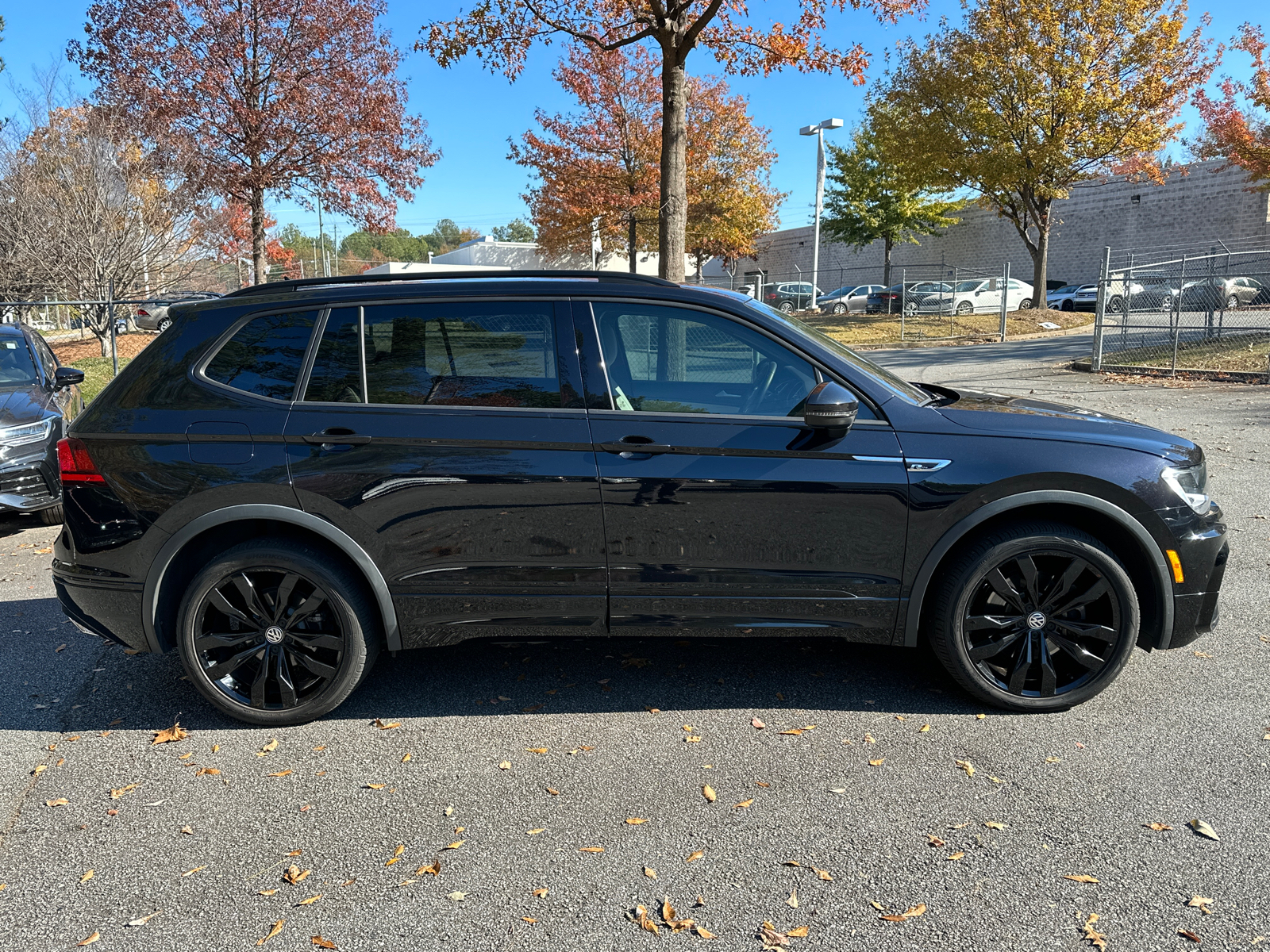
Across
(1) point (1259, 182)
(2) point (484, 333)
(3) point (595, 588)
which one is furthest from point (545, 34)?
(1) point (1259, 182)

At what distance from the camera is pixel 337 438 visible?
3.72 meters

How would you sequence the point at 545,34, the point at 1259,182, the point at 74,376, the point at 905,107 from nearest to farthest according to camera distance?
the point at 74,376 < the point at 545,34 < the point at 905,107 < the point at 1259,182

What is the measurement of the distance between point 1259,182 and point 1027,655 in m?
35.5

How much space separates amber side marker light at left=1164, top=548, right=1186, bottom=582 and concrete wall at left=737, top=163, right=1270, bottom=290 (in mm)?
26516

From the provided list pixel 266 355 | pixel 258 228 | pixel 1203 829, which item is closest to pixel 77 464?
pixel 266 355

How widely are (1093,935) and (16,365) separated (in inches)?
353

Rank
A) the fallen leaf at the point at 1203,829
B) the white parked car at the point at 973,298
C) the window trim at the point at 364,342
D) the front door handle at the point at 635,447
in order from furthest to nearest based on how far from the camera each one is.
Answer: the white parked car at the point at 973,298 → the window trim at the point at 364,342 → the front door handle at the point at 635,447 → the fallen leaf at the point at 1203,829

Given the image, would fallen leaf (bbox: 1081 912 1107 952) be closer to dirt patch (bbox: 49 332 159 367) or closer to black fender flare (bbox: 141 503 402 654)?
black fender flare (bbox: 141 503 402 654)

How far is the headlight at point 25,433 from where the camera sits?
6918mm

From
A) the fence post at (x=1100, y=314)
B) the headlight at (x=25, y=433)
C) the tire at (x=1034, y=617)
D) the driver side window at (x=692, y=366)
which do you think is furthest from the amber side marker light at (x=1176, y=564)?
→ the fence post at (x=1100, y=314)

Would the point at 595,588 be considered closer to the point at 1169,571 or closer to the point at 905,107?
the point at 1169,571

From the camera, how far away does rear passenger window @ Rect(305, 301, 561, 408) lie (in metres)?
3.80

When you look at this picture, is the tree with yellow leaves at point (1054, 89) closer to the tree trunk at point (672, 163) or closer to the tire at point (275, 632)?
the tree trunk at point (672, 163)

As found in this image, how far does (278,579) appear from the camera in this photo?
384 cm
